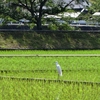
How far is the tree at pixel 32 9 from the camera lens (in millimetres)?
18519

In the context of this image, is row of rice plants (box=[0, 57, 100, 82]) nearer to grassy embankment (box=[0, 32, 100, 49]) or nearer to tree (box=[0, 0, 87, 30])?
grassy embankment (box=[0, 32, 100, 49])

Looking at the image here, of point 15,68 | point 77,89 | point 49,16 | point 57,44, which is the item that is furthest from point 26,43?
point 77,89

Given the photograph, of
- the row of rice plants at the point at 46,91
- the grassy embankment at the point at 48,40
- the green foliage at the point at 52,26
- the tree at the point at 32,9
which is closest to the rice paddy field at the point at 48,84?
the row of rice plants at the point at 46,91

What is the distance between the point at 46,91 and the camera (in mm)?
5891

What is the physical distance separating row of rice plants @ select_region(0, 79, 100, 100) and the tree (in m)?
12.2

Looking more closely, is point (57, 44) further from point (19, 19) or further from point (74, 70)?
point (74, 70)

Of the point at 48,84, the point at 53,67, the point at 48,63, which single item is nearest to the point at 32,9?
the point at 48,63

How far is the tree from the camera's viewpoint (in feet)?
60.8

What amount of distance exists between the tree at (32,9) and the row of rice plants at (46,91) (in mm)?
12233

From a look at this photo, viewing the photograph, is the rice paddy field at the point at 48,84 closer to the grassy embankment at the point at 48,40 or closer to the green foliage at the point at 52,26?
the grassy embankment at the point at 48,40

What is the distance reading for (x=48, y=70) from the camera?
8742 millimetres

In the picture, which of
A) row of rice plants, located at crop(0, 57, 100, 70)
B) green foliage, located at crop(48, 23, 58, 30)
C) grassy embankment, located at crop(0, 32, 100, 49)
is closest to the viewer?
row of rice plants, located at crop(0, 57, 100, 70)

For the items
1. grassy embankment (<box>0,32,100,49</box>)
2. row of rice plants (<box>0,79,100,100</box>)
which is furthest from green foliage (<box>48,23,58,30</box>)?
row of rice plants (<box>0,79,100,100</box>)

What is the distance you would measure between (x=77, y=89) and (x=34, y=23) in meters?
13.2
